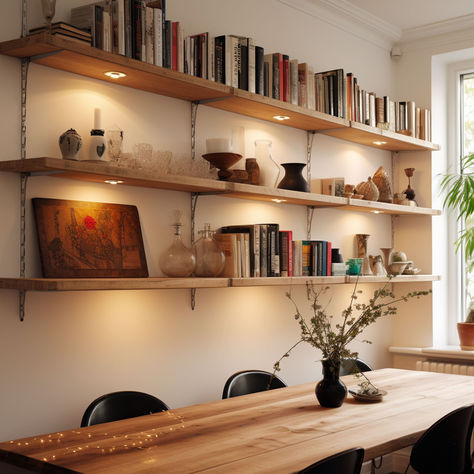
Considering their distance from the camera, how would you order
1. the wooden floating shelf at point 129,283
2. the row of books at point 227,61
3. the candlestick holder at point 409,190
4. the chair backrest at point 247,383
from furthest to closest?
the candlestick holder at point 409,190 → the chair backrest at point 247,383 → the row of books at point 227,61 → the wooden floating shelf at point 129,283

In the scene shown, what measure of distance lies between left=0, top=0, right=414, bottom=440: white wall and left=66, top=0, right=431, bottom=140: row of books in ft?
0.78

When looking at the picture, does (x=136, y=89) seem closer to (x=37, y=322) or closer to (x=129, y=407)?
(x=37, y=322)

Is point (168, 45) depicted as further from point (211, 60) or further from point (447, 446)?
point (447, 446)

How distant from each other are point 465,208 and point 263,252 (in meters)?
1.96

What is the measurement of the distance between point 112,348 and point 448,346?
9.41 ft

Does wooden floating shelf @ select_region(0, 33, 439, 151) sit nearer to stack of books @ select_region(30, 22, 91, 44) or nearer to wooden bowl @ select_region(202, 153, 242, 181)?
stack of books @ select_region(30, 22, 91, 44)

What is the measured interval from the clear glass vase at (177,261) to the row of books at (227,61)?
0.82 m

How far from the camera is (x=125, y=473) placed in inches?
75.0

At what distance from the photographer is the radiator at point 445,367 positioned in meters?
4.52

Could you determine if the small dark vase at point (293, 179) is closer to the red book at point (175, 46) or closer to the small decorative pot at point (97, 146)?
the red book at point (175, 46)

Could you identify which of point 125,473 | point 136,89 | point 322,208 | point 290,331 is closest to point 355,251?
point 322,208

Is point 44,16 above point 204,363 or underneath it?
above

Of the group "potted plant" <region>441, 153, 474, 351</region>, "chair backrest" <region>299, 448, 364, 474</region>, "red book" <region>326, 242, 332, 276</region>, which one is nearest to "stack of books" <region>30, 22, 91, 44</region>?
"chair backrest" <region>299, 448, 364, 474</region>

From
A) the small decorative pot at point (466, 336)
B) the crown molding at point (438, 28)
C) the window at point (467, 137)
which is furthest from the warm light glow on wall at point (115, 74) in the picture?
the window at point (467, 137)
